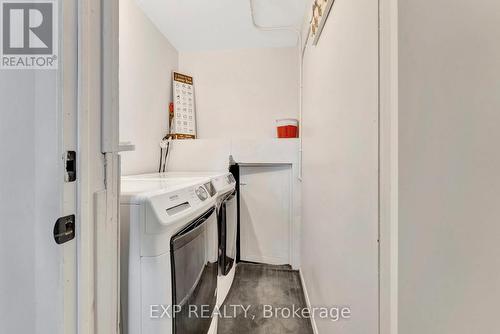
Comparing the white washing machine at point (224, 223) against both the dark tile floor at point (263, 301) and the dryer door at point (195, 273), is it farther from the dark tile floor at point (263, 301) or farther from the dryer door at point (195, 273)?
the dryer door at point (195, 273)

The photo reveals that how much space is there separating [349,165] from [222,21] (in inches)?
79.1

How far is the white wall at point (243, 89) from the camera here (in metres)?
2.63

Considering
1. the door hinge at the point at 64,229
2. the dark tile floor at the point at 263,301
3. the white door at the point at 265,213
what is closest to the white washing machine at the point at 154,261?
the door hinge at the point at 64,229

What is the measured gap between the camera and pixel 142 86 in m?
2.00

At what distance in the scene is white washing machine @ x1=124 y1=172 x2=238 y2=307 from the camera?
1.65m

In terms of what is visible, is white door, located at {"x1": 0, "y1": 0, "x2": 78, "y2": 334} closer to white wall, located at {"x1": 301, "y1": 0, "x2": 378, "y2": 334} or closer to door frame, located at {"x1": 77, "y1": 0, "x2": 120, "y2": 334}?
door frame, located at {"x1": 77, "y1": 0, "x2": 120, "y2": 334}

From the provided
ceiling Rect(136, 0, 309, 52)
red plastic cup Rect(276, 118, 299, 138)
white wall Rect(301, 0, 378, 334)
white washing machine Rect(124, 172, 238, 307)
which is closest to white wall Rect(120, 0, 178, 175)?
ceiling Rect(136, 0, 309, 52)

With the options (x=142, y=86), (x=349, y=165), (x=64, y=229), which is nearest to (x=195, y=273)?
(x=64, y=229)

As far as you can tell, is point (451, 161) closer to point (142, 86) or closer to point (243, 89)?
point (142, 86)

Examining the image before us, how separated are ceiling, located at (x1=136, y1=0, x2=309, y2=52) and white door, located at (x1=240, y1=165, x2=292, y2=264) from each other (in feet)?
4.55

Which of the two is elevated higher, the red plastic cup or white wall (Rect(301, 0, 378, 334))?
the red plastic cup

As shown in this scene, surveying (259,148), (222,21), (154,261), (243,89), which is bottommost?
(154,261)

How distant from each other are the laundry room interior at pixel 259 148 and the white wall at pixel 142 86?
0.6 inches

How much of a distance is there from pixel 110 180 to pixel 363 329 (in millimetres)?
870
